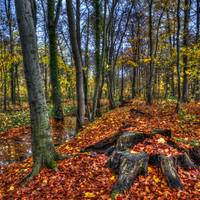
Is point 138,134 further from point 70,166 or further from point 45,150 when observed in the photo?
point 45,150

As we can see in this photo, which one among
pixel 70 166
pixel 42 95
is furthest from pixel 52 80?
pixel 70 166

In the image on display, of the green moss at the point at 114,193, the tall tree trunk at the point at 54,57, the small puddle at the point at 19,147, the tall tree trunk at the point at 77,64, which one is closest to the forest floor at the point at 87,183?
the green moss at the point at 114,193

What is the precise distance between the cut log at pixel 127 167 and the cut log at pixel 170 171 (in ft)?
1.19

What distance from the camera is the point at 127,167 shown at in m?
2.95

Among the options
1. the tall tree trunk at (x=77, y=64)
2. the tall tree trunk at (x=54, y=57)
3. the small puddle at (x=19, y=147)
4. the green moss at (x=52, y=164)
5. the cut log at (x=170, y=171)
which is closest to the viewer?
the cut log at (x=170, y=171)

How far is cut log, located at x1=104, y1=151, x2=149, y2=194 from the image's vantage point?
A: 9.04 ft

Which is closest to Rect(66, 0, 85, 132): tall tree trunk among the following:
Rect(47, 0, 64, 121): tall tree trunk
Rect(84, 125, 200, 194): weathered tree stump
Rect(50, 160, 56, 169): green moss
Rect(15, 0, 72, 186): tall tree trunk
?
Rect(15, 0, 72, 186): tall tree trunk

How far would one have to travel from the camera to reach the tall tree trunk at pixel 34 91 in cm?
321

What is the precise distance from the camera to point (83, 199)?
2623 millimetres

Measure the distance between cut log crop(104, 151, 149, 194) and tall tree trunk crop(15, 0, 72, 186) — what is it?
65.5 inches

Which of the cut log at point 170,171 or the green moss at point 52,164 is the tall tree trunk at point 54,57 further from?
the cut log at point 170,171

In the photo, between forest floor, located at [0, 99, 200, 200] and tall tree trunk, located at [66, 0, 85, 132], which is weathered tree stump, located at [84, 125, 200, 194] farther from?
tall tree trunk, located at [66, 0, 85, 132]

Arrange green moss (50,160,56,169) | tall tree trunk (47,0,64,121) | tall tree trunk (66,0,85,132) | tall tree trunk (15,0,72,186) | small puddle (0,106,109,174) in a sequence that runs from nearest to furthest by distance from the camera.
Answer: tall tree trunk (15,0,72,186) → green moss (50,160,56,169) → small puddle (0,106,109,174) → tall tree trunk (66,0,85,132) → tall tree trunk (47,0,64,121)

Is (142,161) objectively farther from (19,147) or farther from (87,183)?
(19,147)
